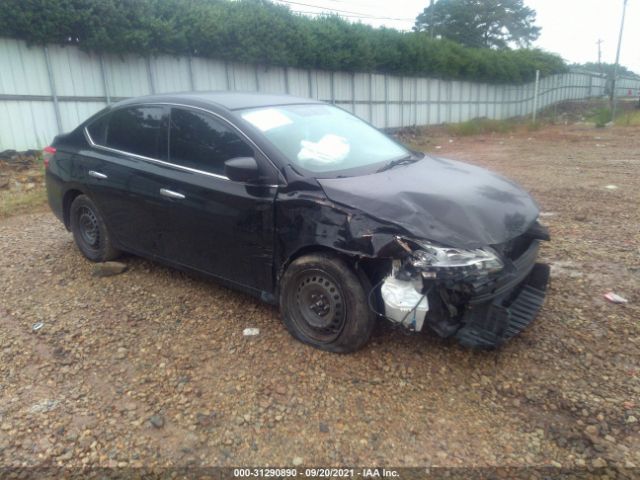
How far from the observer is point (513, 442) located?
2455 mm

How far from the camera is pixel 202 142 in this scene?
3652mm

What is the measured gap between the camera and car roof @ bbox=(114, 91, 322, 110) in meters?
3.75

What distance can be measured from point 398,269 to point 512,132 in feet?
68.8

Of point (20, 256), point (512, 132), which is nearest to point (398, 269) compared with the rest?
point (20, 256)

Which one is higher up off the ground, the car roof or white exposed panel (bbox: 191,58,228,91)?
white exposed panel (bbox: 191,58,228,91)

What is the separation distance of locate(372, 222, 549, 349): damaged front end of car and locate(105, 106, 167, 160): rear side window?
215 cm

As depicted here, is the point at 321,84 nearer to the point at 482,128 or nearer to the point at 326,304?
the point at 482,128

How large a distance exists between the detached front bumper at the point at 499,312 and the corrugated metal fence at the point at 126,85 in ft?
31.9

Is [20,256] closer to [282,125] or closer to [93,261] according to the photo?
[93,261]

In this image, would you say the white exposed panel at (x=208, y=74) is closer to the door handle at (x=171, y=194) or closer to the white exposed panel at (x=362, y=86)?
the white exposed panel at (x=362, y=86)

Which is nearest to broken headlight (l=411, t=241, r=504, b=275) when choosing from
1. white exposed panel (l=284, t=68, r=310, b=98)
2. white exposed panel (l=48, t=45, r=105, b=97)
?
white exposed panel (l=48, t=45, r=105, b=97)

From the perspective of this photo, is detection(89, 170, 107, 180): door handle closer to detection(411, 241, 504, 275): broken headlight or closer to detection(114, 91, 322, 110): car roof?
detection(114, 91, 322, 110): car roof

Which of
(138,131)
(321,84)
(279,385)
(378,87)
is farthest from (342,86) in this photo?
(279,385)

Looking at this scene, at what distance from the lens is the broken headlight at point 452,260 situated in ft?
8.87
